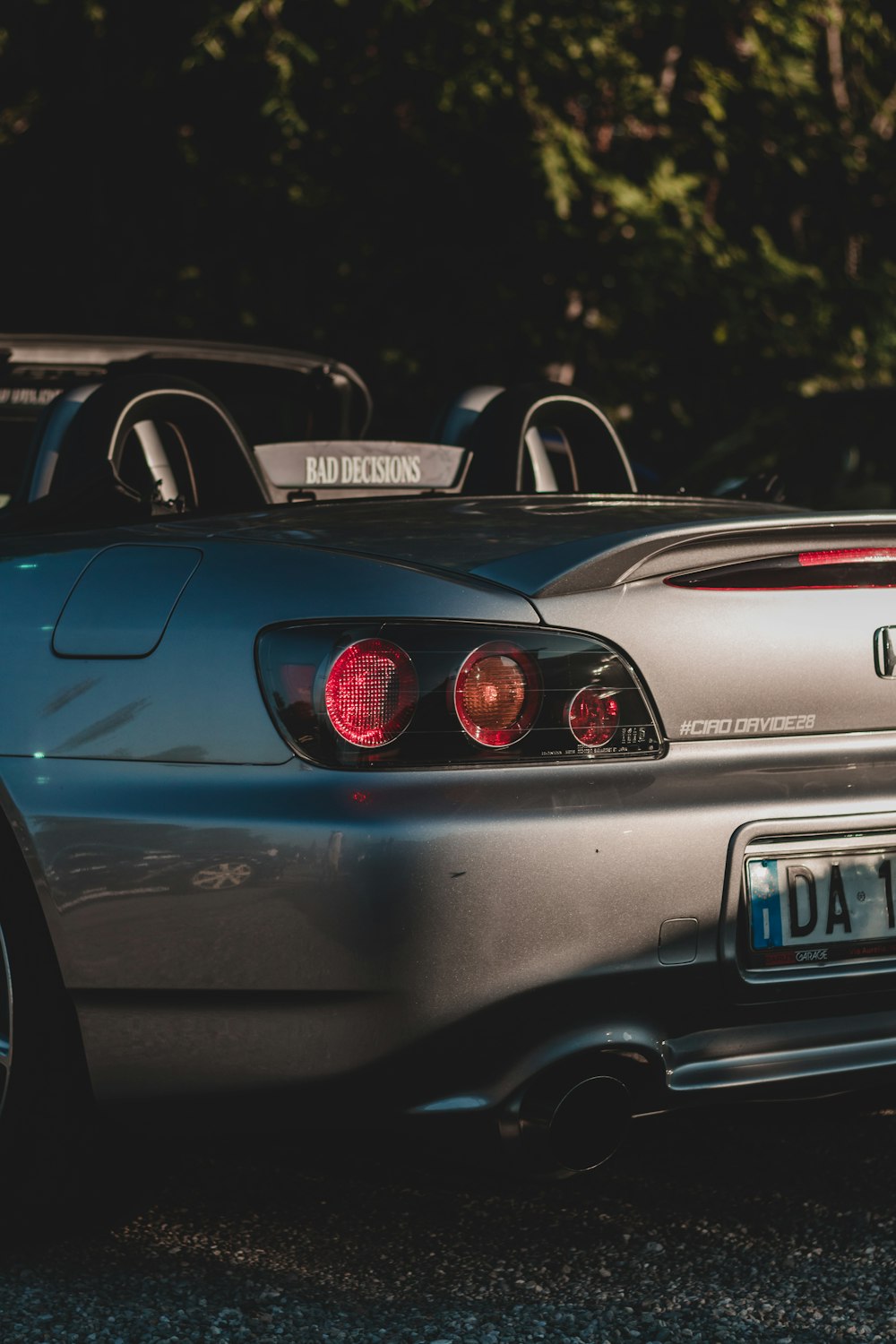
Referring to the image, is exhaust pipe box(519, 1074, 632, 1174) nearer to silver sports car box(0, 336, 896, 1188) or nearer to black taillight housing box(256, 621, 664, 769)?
silver sports car box(0, 336, 896, 1188)

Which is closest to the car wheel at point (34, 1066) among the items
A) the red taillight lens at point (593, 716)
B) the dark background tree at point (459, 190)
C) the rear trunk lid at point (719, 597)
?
the rear trunk lid at point (719, 597)

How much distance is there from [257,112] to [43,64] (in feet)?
4.81

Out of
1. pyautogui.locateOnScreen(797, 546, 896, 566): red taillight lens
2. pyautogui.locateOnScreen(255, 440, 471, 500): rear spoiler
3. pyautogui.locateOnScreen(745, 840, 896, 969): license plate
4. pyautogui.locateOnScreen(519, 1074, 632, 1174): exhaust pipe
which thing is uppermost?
pyautogui.locateOnScreen(255, 440, 471, 500): rear spoiler

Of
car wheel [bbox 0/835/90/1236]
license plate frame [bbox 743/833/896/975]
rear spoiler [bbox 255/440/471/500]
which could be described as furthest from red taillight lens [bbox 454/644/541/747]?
rear spoiler [bbox 255/440/471/500]

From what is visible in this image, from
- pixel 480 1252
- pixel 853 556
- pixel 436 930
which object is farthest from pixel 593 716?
pixel 480 1252

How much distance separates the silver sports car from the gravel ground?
18 centimetres

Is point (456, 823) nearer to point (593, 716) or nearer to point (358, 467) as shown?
point (593, 716)

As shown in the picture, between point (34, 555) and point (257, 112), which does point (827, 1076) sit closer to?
point (34, 555)

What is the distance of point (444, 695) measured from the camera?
93.4 inches

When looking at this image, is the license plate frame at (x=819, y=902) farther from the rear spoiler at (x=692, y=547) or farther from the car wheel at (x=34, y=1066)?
the car wheel at (x=34, y=1066)

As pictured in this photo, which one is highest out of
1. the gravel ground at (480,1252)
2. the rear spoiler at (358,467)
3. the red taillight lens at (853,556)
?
the rear spoiler at (358,467)

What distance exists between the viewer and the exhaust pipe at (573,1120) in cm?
232

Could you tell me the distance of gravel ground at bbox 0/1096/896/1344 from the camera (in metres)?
2.41

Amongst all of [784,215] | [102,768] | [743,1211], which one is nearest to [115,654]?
[102,768]
